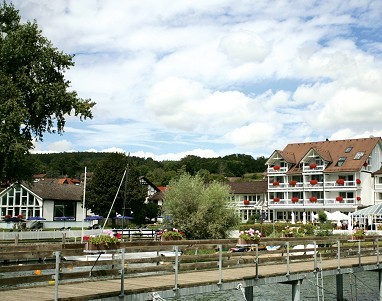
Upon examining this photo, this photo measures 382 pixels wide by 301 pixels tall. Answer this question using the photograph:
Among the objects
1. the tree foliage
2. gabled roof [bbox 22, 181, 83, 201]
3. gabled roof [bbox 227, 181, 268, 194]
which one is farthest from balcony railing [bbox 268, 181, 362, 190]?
the tree foliage

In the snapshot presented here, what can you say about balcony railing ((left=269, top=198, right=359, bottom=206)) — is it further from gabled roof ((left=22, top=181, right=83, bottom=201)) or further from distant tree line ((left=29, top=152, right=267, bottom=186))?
distant tree line ((left=29, top=152, right=267, bottom=186))

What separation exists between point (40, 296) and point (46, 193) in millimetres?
68555

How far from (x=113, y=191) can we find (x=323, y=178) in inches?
1178

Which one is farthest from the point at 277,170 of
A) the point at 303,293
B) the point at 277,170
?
the point at 303,293

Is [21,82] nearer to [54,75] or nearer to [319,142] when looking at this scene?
[54,75]

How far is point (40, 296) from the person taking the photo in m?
11.4

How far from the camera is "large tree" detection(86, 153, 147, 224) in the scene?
75812 millimetres

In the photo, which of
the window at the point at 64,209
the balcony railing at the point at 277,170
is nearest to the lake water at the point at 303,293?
the balcony railing at the point at 277,170

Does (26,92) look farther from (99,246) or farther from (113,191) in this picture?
(113,191)

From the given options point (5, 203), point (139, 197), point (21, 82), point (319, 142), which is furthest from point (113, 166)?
point (21, 82)

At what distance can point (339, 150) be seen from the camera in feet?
253

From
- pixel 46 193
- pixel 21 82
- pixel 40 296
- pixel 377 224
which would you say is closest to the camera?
pixel 40 296

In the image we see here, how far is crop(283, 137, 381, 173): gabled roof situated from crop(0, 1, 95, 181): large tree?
149 feet

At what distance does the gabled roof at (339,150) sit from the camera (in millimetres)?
73188
